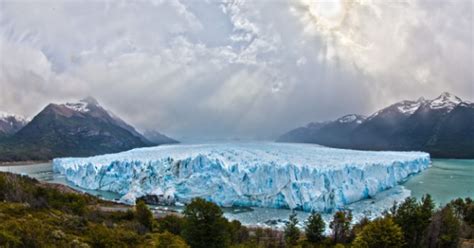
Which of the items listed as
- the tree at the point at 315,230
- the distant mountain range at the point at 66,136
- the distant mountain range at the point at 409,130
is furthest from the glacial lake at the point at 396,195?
Result: the distant mountain range at the point at 66,136

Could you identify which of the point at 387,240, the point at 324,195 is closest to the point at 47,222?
the point at 387,240

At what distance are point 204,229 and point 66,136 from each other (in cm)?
11616

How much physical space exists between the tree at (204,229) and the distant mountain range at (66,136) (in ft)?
296

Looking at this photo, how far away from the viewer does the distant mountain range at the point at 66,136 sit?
105 metres

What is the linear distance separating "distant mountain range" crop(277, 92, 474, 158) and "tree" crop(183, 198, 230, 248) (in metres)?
88.6

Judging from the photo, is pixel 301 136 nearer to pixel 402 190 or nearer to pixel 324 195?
pixel 402 190

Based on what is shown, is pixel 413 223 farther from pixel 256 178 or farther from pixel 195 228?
pixel 256 178

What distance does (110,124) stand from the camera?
147 m

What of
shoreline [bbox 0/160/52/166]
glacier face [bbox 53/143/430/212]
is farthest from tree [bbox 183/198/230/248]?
shoreline [bbox 0/160/52/166]

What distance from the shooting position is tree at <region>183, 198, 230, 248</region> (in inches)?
664

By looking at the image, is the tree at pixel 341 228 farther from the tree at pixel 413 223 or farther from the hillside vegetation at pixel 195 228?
the tree at pixel 413 223

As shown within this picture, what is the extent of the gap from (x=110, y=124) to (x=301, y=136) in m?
72.1

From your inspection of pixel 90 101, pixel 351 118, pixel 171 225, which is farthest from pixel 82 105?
pixel 171 225

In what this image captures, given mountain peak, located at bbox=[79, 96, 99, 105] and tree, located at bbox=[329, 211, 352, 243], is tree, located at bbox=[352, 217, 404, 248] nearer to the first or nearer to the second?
tree, located at bbox=[329, 211, 352, 243]
